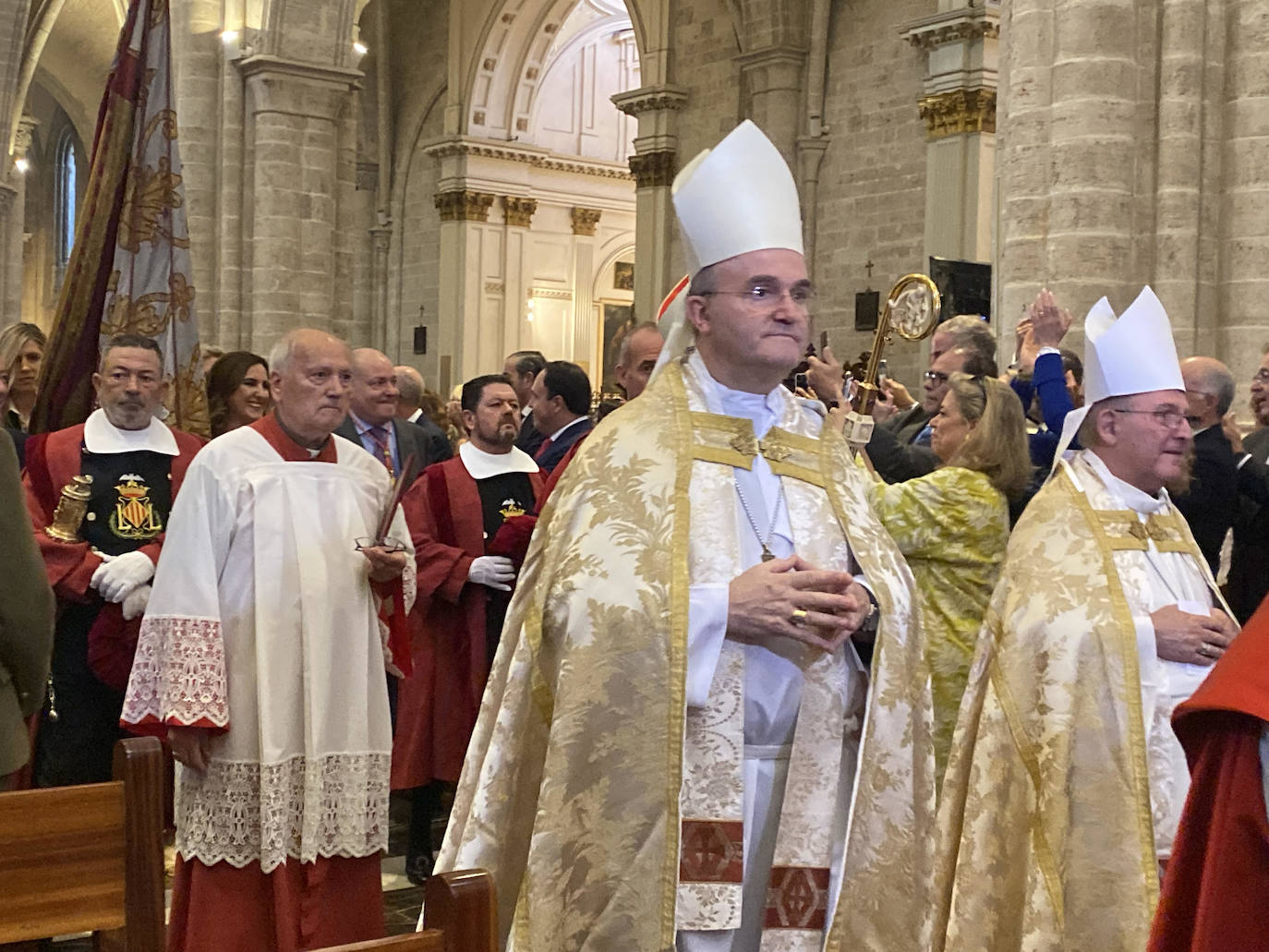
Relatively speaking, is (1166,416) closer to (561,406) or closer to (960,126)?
(561,406)

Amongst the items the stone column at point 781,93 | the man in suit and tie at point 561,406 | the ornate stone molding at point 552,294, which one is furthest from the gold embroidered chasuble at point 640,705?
the ornate stone molding at point 552,294

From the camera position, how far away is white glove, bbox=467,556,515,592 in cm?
540

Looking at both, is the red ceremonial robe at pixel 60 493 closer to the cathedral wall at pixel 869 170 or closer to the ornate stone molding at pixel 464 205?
the cathedral wall at pixel 869 170

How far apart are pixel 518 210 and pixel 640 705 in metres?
19.8

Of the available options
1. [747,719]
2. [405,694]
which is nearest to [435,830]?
[405,694]

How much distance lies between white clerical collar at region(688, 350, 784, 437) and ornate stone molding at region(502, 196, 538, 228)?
1928 cm

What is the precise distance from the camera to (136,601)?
443cm

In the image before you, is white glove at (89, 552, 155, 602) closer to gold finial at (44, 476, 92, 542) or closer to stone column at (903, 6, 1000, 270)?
gold finial at (44, 476, 92, 542)

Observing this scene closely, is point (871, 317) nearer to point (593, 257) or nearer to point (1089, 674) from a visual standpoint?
point (593, 257)

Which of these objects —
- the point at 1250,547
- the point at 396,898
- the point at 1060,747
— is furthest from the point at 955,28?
the point at 1060,747

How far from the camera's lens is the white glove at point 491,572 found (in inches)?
213

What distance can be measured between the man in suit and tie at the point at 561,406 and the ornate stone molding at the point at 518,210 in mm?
16166

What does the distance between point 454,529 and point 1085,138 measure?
3.39 metres

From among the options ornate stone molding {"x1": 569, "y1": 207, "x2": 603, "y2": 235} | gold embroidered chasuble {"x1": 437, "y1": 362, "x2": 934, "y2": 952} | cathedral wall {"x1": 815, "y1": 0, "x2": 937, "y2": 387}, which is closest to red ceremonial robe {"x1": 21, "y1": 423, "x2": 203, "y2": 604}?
gold embroidered chasuble {"x1": 437, "y1": 362, "x2": 934, "y2": 952}
